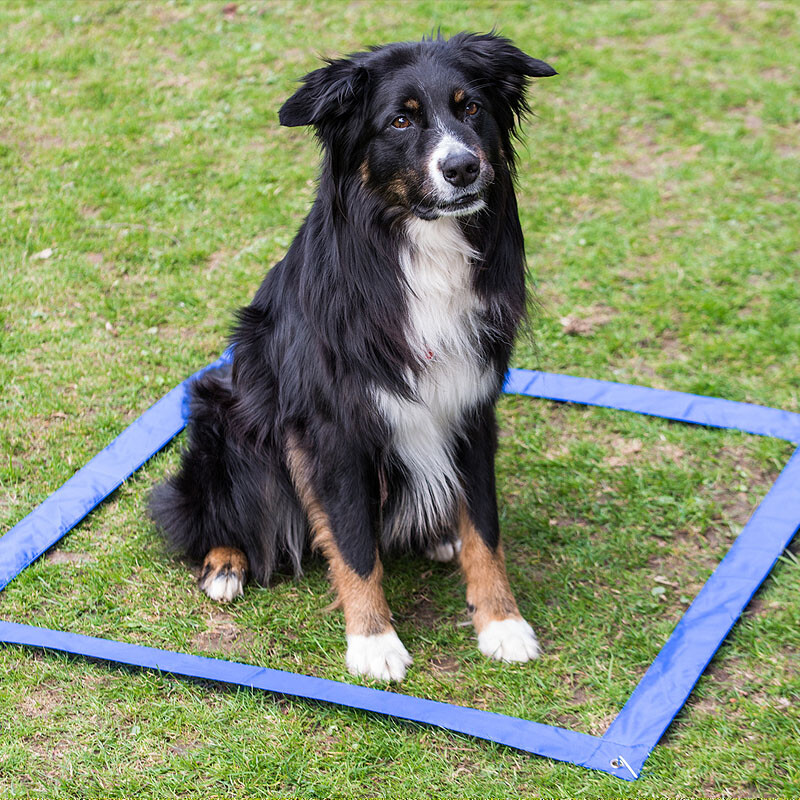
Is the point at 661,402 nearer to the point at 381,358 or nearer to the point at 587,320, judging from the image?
the point at 587,320

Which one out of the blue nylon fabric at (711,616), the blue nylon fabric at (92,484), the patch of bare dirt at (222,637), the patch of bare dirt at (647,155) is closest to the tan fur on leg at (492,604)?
the blue nylon fabric at (711,616)

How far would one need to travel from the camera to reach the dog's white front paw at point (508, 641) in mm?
3275

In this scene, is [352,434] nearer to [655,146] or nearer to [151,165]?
[151,165]

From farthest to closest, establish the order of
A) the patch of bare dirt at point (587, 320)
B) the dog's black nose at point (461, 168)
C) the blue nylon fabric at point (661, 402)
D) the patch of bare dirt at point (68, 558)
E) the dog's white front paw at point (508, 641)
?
the patch of bare dirt at point (587, 320) < the blue nylon fabric at point (661, 402) < the patch of bare dirt at point (68, 558) < the dog's white front paw at point (508, 641) < the dog's black nose at point (461, 168)

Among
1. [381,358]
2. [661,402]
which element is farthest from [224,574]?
[661,402]

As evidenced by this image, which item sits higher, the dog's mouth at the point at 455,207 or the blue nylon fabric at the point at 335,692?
the dog's mouth at the point at 455,207

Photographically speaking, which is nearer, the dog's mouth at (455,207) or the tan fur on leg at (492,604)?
the dog's mouth at (455,207)

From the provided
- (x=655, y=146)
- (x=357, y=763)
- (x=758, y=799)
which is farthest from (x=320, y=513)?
(x=655, y=146)

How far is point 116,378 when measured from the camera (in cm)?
471

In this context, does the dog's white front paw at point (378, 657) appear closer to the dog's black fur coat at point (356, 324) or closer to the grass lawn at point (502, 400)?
the grass lawn at point (502, 400)

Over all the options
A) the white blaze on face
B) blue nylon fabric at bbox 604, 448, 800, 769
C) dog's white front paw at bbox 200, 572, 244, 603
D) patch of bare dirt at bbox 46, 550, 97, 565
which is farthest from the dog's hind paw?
the white blaze on face

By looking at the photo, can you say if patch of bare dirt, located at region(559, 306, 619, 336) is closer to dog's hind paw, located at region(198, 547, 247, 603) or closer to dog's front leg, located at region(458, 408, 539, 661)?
dog's front leg, located at region(458, 408, 539, 661)

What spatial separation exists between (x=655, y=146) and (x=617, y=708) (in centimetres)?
466

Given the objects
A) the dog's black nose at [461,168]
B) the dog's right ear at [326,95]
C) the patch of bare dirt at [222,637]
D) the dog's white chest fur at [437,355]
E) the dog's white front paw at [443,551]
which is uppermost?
the dog's right ear at [326,95]
